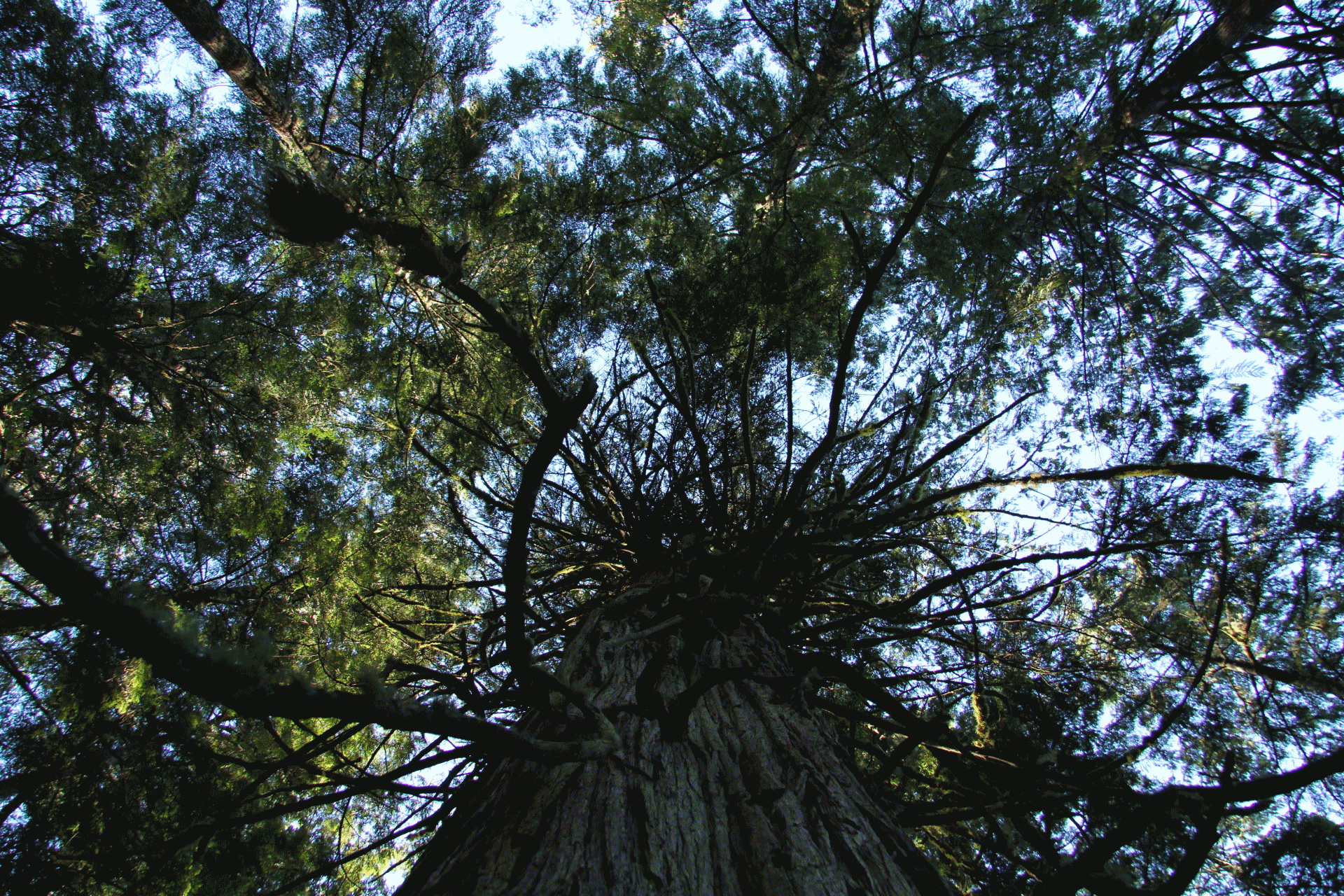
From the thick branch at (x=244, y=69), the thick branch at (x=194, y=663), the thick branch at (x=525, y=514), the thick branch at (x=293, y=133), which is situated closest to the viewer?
the thick branch at (x=194, y=663)

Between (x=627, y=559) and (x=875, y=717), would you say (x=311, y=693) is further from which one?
(x=627, y=559)

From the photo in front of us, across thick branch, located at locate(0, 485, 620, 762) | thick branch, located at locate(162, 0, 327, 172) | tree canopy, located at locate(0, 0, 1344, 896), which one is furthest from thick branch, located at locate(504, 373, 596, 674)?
thick branch, located at locate(162, 0, 327, 172)

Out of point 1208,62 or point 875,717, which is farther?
point 1208,62

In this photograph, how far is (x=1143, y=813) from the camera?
2.78 feet

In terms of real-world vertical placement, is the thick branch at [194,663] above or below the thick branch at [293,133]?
→ below

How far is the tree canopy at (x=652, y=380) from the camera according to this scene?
2.42 metres

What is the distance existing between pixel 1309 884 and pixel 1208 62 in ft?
13.2

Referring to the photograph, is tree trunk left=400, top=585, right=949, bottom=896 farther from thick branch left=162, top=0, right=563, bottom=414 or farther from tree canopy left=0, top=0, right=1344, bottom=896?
thick branch left=162, top=0, right=563, bottom=414

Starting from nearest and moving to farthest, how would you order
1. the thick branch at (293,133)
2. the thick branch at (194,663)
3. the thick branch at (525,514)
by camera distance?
the thick branch at (194,663)
the thick branch at (525,514)
the thick branch at (293,133)

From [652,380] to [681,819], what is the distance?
2.97 meters

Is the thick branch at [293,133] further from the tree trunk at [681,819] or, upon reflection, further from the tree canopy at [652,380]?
the tree trunk at [681,819]

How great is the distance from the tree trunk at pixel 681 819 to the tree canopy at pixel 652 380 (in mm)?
390

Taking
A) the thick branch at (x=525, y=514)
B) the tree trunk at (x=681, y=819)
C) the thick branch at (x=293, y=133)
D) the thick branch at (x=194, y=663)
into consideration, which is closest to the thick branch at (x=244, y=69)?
the thick branch at (x=293, y=133)

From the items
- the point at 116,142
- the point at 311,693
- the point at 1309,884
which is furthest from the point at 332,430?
the point at 1309,884
